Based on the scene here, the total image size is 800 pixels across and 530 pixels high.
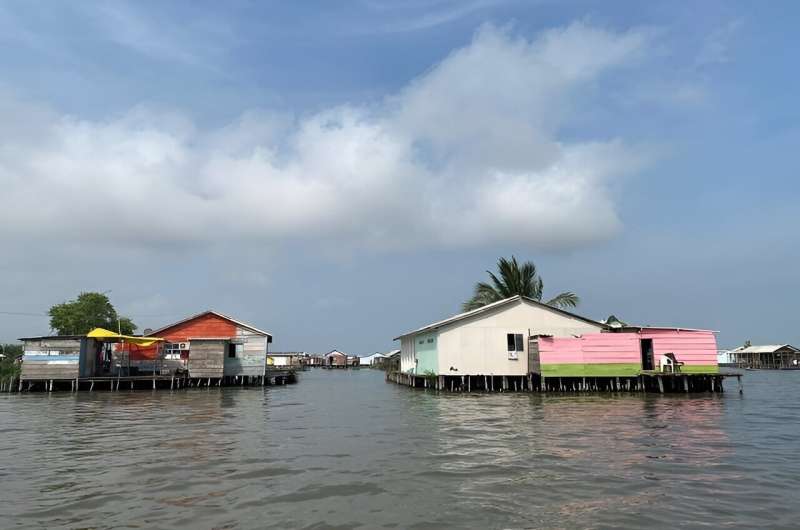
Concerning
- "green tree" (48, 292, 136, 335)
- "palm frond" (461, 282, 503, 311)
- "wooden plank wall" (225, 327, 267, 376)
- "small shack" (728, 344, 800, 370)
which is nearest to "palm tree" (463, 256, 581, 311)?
"palm frond" (461, 282, 503, 311)

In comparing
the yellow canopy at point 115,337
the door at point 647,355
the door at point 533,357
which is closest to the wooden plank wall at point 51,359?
the yellow canopy at point 115,337

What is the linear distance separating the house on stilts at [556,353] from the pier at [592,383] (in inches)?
2.3

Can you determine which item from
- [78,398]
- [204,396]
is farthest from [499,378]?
[78,398]

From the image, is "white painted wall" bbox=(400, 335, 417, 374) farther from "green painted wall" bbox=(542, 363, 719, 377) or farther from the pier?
"green painted wall" bbox=(542, 363, 719, 377)

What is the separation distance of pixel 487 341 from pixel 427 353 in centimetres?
500

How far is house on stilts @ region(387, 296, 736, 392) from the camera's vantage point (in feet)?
103

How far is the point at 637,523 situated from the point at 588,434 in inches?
331

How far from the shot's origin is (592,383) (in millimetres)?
32938

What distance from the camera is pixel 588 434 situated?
16.1 m

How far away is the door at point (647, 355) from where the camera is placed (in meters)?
32.7

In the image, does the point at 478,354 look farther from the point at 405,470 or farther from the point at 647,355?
the point at 405,470

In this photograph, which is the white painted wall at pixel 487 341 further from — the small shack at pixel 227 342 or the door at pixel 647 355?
the small shack at pixel 227 342

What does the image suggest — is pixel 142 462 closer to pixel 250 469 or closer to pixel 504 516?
pixel 250 469

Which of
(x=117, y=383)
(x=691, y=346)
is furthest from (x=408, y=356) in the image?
(x=117, y=383)
